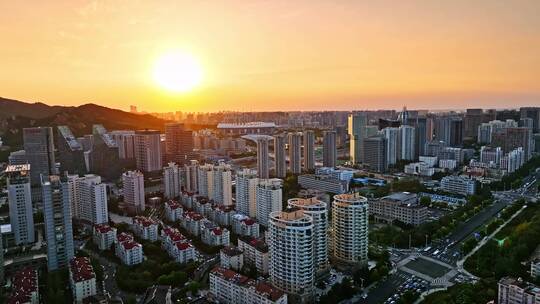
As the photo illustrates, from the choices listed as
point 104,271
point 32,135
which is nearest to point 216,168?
point 104,271

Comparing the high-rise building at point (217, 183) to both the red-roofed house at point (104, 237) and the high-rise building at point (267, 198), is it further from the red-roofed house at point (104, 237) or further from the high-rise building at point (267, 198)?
the red-roofed house at point (104, 237)

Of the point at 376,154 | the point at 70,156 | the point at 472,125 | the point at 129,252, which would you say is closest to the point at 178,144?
the point at 70,156

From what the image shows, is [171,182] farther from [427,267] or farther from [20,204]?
[427,267]

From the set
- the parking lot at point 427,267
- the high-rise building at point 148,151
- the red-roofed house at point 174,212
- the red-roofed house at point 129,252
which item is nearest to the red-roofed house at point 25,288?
the red-roofed house at point 129,252

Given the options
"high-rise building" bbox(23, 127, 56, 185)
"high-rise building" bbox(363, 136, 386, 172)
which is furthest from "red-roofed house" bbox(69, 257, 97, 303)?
"high-rise building" bbox(363, 136, 386, 172)

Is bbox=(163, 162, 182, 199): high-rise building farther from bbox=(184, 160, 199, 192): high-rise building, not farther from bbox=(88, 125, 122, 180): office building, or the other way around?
bbox=(88, 125, 122, 180): office building

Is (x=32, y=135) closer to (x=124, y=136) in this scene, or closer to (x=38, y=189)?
(x=38, y=189)
